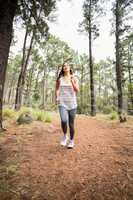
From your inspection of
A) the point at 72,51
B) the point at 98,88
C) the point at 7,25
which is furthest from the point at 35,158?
the point at 98,88

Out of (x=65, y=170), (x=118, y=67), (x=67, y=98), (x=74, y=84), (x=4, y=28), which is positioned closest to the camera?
(x=65, y=170)

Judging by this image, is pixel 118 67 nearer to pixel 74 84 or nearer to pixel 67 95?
pixel 74 84

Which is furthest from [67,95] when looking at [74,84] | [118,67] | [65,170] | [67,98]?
[118,67]

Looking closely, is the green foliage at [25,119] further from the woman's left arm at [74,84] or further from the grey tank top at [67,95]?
the woman's left arm at [74,84]

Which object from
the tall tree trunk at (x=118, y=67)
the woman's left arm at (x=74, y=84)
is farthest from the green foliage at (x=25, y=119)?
the tall tree trunk at (x=118, y=67)

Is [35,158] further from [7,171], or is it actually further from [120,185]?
→ [120,185]

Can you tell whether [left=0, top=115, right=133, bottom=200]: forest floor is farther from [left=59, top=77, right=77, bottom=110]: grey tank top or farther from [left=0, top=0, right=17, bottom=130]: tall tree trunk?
[left=0, top=0, right=17, bottom=130]: tall tree trunk

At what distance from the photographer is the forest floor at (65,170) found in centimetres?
229

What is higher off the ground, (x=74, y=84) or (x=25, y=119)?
(x=74, y=84)

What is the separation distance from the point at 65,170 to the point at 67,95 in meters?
1.50

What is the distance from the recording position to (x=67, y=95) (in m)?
3.74

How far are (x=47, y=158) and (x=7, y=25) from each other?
306 centimetres

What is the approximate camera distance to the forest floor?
90.0 inches

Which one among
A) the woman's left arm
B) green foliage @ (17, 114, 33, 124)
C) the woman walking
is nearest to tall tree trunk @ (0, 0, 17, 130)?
the woman walking
